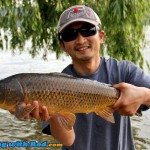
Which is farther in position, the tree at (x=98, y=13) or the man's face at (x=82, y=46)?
the tree at (x=98, y=13)

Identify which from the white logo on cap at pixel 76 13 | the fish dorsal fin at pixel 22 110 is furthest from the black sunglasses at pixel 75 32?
the fish dorsal fin at pixel 22 110

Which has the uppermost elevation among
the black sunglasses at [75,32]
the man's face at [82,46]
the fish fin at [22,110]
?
the black sunglasses at [75,32]

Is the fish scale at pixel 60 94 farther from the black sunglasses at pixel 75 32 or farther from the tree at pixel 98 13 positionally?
the tree at pixel 98 13

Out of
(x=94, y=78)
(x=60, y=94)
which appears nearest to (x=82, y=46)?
(x=94, y=78)

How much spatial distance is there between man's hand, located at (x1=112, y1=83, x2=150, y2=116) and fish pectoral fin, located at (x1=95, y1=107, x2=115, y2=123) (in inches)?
1.7

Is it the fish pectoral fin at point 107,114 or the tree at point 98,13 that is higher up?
the tree at point 98,13

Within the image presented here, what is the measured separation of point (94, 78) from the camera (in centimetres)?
298

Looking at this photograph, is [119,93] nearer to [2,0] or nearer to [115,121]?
[115,121]

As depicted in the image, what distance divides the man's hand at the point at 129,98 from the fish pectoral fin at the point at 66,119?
368mm

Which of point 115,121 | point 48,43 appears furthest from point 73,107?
point 48,43

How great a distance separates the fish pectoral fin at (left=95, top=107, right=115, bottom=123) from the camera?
2738mm

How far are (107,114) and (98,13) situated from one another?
5140 millimetres

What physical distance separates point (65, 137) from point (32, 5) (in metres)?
5.16

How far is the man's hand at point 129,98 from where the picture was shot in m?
2.74
